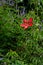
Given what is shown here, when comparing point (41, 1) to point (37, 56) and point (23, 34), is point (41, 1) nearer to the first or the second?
point (23, 34)

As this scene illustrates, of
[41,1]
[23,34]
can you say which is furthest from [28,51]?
[41,1]

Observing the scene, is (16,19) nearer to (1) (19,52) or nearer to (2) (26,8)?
(1) (19,52)

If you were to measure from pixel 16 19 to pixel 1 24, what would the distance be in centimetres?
29

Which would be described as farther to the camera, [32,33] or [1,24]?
[1,24]

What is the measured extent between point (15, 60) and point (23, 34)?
0.42m

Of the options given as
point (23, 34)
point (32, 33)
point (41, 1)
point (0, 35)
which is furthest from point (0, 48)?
point (41, 1)

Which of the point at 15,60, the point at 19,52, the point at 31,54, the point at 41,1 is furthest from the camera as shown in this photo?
the point at 41,1

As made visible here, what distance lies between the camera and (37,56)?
274 cm

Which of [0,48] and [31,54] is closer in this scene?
[31,54]

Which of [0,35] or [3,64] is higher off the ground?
[0,35]

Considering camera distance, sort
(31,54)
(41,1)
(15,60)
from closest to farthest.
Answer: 1. (15,60)
2. (31,54)
3. (41,1)

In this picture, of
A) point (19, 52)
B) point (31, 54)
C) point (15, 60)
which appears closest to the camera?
point (15, 60)

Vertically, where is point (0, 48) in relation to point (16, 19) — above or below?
below

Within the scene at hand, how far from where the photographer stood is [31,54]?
2.81 m
